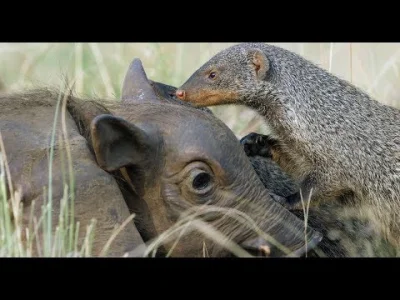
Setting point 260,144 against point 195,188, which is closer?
point 195,188

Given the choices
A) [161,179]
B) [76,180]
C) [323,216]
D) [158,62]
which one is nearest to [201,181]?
[161,179]

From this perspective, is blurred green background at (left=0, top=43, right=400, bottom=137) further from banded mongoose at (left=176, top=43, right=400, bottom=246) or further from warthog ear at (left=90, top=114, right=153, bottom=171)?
warthog ear at (left=90, top=114, right=153, bottom=171)

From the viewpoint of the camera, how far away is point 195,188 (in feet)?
20.9

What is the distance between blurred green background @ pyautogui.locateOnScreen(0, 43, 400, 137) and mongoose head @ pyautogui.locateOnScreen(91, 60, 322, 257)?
4.08 m

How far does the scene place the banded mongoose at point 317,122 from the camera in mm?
8000


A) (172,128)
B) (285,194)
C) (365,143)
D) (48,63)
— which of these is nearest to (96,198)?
(172,128)

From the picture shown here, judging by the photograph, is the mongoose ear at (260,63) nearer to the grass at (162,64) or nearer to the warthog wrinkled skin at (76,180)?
the grass at (162,64)

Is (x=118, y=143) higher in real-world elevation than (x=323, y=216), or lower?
higher

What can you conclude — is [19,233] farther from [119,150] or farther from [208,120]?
[208,120]

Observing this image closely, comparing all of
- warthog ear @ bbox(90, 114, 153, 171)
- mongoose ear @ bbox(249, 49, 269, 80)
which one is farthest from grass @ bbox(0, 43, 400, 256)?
warthog ear @ bbox(90, 114, 153, 171)

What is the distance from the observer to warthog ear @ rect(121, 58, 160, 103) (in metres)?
7.06

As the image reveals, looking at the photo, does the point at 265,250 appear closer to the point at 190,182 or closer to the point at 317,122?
the point at 190,182

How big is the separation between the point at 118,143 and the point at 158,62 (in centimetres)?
619

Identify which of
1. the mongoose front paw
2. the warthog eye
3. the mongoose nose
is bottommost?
the mongoose front paw
